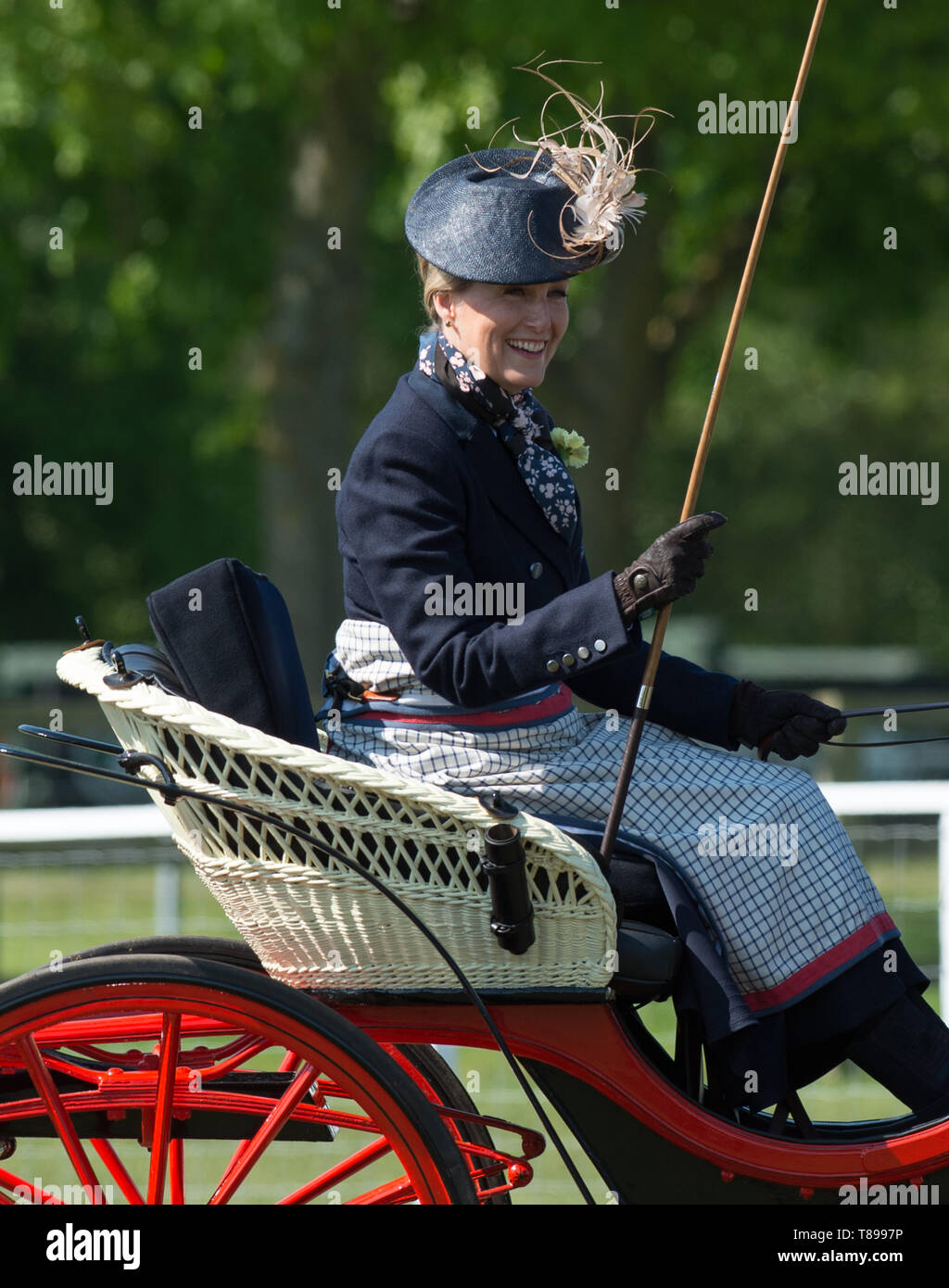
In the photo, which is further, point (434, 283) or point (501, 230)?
point (434, 283)

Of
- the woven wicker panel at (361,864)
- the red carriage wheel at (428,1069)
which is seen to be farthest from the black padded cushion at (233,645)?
the red carriage wheel at (428,1069)

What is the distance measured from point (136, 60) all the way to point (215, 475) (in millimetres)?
10208

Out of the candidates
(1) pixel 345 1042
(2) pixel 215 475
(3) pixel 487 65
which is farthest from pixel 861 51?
(2) pixel 215 475

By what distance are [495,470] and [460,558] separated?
0.21 meters

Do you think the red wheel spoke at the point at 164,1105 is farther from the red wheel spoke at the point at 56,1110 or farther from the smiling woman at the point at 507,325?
the smiling woman at the point at 507,325

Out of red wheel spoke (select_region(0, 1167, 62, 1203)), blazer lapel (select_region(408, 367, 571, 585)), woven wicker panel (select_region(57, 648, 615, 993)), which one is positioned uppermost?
blazer lapel (select_region(408, 367, 571, 585))

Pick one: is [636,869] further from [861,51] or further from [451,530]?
[861,51]

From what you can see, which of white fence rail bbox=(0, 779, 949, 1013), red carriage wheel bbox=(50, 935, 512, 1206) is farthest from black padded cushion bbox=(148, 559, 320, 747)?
white fence rail bbox=(0, 779, 949, 1013)

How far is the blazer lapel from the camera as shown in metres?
2.60

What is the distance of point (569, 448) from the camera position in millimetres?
2854

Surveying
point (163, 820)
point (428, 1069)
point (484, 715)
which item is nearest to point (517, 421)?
point (484, 715)

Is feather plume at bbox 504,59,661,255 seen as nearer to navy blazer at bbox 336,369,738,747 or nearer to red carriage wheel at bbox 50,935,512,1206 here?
navy blazer at bbox 336,369,738,747

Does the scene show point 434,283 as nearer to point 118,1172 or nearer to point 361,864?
point 361,864

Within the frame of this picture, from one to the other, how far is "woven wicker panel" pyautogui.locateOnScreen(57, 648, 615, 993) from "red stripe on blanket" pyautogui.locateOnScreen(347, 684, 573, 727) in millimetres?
224
